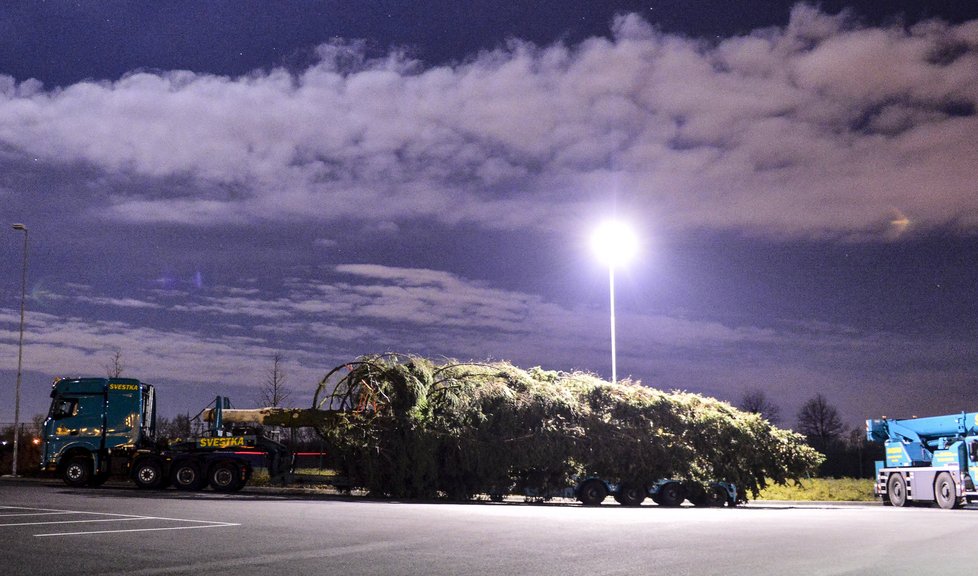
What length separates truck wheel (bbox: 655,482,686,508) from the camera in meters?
28.6

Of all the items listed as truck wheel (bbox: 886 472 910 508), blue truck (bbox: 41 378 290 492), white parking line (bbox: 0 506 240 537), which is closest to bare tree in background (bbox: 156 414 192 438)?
blue truck (bbox: 41 378 290 492)

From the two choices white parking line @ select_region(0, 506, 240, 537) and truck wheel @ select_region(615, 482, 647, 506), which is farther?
truck wheel @ select_region(615, 482, 647, 506)

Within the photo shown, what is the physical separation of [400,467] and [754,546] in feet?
52.4

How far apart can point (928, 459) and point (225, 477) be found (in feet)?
81.4

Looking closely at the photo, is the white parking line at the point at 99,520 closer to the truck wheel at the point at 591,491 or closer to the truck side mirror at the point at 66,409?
the truck side mirror at the point at 66,409

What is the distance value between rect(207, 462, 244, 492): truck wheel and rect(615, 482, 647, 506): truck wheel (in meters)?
12.1

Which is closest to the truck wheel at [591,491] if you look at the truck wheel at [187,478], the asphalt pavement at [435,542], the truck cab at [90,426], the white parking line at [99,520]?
the asphalt pavement at [435,542]

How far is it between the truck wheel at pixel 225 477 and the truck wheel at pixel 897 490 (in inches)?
926

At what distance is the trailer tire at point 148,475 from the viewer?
28797 millimetres

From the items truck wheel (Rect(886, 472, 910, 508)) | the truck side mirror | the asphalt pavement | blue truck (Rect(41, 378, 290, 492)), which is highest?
the truck side mirror

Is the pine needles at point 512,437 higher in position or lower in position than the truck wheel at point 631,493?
higher

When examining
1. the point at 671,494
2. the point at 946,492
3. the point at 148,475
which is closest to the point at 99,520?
the point at 148,475

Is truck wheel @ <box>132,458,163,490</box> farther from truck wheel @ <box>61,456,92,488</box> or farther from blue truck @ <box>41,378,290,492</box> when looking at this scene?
truck wheel @ <box>61,456,92,488</box>

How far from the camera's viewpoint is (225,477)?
28500 millimetres
